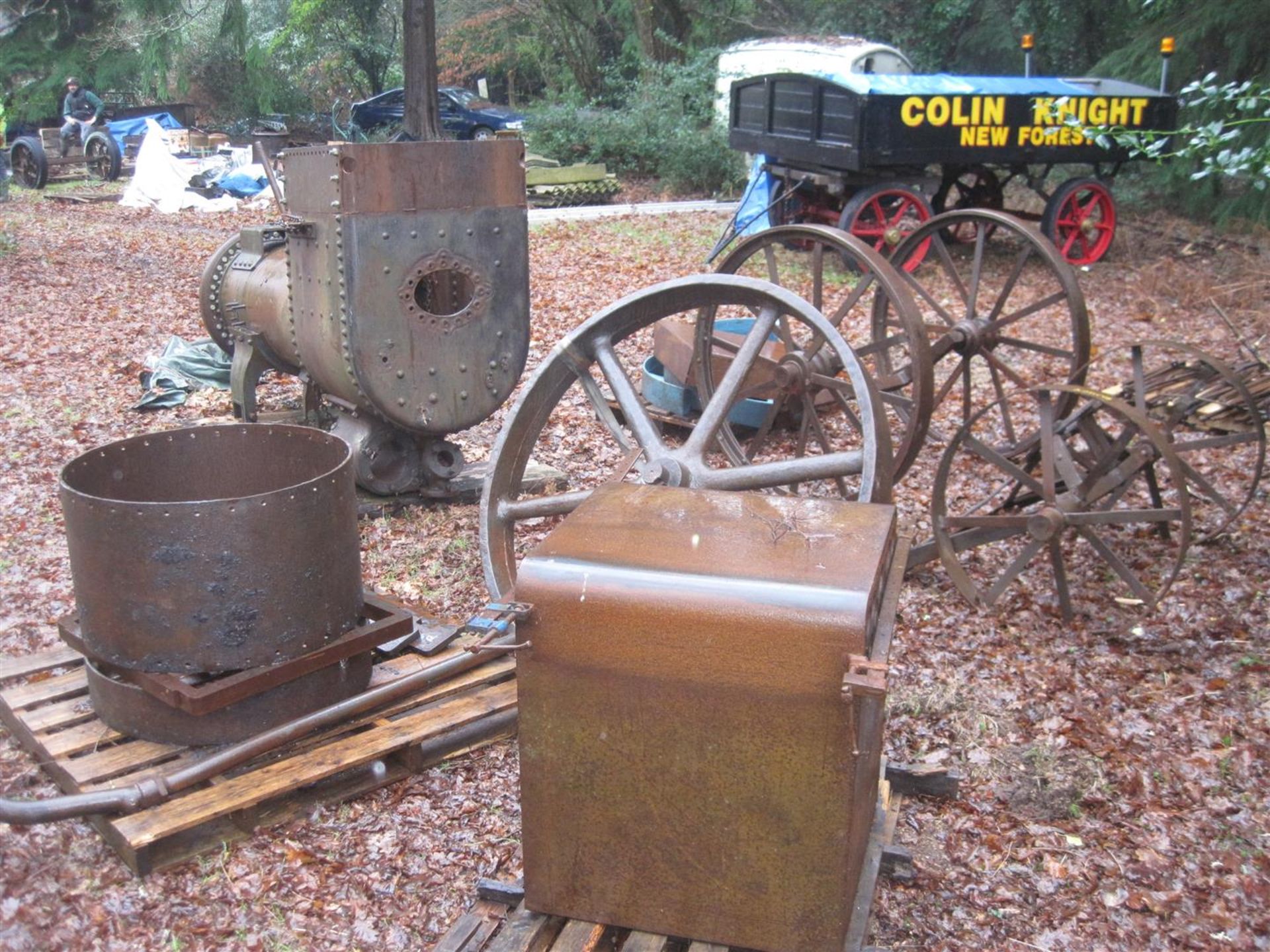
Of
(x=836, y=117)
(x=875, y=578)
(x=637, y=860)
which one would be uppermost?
(x=836, y=117)

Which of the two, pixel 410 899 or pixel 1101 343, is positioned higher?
pixel 1101 343

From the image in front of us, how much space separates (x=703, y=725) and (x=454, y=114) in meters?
19.7

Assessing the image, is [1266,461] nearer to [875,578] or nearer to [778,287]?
[778,287]

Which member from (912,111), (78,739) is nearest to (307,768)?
(78,739)

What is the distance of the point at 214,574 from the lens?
3.22 metres

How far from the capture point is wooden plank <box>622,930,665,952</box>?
256cm

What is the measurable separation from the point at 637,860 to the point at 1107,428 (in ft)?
17.0

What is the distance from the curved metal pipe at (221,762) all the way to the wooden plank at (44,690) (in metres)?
0.59

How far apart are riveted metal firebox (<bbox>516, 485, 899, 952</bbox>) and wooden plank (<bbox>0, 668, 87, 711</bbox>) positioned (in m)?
1.93

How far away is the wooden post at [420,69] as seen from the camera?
14812 mm

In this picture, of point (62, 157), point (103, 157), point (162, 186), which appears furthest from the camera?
point (103, 157)

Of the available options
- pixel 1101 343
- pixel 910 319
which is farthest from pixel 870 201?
pixel 910 319

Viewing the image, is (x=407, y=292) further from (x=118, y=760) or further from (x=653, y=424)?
(x=118, y=760)

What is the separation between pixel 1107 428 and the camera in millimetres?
6727
